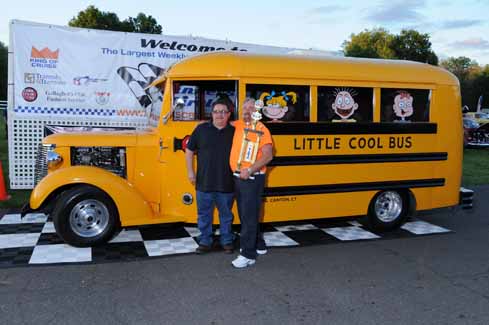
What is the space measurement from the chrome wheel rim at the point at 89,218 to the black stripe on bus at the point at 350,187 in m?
1.93

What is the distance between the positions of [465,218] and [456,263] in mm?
2578

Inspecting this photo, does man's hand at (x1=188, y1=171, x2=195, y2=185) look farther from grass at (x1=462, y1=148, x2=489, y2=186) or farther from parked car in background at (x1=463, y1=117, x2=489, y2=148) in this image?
parked car in background at (x1=463, y1=117, x2=489, y2=148)

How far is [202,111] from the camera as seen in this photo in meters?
5.44

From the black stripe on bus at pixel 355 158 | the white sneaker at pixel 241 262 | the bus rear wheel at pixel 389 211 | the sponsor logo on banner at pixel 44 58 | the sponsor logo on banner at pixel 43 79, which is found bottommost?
the white sneaker at pixel 241 262

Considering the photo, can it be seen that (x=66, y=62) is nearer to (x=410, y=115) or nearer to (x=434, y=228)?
(x=410, y=115)

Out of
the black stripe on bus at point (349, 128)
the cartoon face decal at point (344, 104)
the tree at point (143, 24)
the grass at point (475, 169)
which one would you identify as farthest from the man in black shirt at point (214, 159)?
the tree at point (143, 24)

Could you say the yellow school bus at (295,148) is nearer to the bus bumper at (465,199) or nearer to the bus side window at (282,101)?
the bus side window at (282,101)

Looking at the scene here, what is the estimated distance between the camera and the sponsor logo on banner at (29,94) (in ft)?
28.2

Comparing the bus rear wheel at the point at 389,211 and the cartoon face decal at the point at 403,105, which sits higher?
the cartoon face decal at the point at 403,105

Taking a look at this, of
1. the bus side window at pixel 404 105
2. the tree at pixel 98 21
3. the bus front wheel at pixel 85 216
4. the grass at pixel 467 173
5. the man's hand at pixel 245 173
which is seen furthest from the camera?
the tree at pixel 98 21

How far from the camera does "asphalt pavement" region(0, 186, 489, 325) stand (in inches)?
141

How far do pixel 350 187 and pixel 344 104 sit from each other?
109 centimetres

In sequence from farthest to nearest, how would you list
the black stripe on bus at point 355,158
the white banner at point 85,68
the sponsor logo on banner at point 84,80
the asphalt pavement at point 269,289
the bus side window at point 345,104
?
the sponsor logo on banner at point 84,80, the white banner at point 85,68, the bus side window at point 345,104, the black stripe on bus at point 355,158, the asphalt pavement at point 269,289

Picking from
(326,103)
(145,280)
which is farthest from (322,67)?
(145,280)
